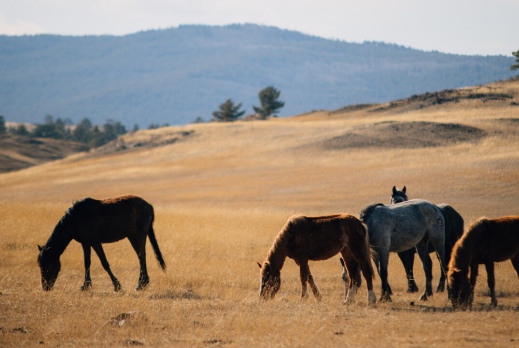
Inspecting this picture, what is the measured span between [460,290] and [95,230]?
780 centimetres

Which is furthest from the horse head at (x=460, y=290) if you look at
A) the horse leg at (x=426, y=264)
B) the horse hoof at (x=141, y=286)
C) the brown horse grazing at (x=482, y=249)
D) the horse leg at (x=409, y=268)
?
the horse hoof at (x=141, y=286)

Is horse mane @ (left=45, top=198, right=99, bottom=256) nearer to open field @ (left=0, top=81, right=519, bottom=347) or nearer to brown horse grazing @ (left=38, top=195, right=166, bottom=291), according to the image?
brown horse grazing @ (left=38, top=195, right=166, bottom=291)

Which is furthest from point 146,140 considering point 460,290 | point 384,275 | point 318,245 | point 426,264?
point 460,290

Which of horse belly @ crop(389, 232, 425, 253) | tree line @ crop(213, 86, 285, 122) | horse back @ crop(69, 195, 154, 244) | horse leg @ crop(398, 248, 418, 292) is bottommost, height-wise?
horse leg @ crop(398, 248, 418, 292)

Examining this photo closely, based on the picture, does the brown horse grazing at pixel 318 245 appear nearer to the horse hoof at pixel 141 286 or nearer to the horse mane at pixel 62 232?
the horse hoof at pixel 141 286

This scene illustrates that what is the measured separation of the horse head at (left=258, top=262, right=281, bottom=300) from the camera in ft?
39.4

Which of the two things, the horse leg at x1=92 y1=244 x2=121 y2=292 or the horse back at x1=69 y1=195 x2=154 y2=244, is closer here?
the horse leg at x1=92 y1=244 x2=121 y2=292

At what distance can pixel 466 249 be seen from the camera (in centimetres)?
1184

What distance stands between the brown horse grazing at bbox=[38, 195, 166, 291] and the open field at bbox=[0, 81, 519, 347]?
1.58 feet

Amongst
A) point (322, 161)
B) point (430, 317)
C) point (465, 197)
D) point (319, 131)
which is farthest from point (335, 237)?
point (319, 131)

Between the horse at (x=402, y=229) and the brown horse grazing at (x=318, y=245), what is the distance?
947mm

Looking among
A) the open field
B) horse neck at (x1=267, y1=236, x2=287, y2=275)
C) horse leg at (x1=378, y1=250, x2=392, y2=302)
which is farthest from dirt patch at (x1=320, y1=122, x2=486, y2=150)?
horse neck at (x1=267, y1=236, x2=287, y2=275)

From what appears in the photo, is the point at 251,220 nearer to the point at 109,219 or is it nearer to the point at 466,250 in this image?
the point at 109,219

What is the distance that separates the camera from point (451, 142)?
153 feet
